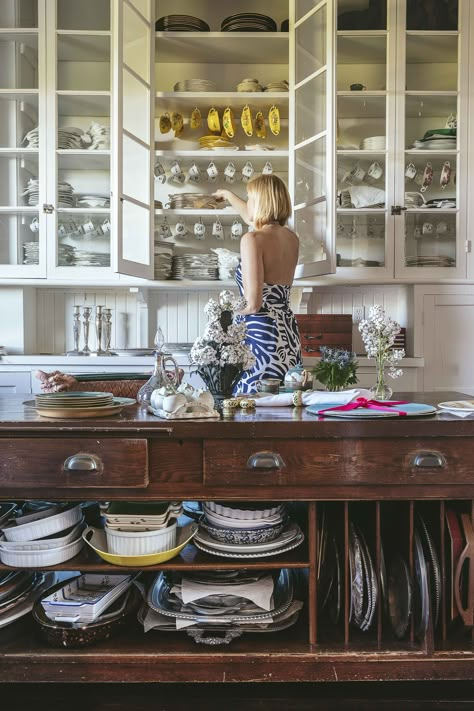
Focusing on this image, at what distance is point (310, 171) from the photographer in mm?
3369

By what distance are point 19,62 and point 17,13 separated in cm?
27

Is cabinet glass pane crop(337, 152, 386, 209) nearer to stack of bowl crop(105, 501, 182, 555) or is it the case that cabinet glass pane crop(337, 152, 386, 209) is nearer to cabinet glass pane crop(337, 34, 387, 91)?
cabinet glass pane crop(337, 34, 387, 91)

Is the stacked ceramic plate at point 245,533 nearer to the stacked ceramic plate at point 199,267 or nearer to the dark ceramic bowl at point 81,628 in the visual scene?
the dark ceramic bowl at point 81,628

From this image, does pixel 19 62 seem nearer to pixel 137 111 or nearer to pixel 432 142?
pixel 137 111

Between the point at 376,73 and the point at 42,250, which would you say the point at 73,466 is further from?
the point at 376,73

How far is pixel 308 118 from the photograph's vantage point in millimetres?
3393

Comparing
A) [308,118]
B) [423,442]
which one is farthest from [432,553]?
[308,118]

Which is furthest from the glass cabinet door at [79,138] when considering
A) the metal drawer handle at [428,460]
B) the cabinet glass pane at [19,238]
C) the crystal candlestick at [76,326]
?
the metal drawer handle at [428,460]

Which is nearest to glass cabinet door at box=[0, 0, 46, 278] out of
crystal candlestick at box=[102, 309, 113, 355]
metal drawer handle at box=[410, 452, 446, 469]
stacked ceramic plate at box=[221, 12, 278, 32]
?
crystal candlestick at box=[102, 309, 113, 355]

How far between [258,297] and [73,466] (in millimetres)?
1319

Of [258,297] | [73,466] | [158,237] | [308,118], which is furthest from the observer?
[158,237]

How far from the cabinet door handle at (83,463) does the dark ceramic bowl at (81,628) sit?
0.36m

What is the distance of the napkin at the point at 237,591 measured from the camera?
1.49m

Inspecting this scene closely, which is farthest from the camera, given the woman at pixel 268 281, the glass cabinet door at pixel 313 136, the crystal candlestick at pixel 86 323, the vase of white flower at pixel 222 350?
the crystal candlestick at pixel 86 323
